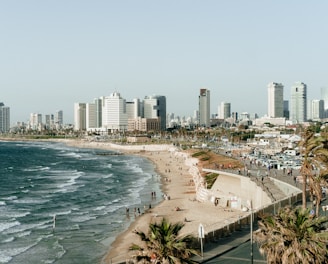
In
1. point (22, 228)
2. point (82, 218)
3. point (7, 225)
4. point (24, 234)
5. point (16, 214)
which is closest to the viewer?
point (24, 234)

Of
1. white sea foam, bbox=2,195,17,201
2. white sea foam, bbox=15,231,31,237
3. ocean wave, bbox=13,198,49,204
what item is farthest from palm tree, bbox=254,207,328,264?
white sea foam, bbox=2,195,17,201

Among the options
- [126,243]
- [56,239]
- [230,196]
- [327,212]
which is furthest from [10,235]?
[327,212]

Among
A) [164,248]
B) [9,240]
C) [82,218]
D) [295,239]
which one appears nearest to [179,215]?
[82,218]

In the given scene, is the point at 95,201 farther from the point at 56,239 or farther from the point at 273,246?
the point at 273,246

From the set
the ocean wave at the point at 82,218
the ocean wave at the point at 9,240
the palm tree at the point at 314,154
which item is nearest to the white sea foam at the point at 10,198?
the ocean wave at the point at 82,218

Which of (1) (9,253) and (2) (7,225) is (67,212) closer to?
(2) (7,225)

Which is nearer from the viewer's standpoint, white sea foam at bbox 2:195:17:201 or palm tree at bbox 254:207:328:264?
palm tree at bbox 254:207:328:264

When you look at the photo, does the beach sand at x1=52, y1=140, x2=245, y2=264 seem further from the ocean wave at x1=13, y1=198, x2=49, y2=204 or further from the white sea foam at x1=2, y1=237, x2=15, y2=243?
the ocean wave at x1=13, y1=198, x2=49, y2=204
